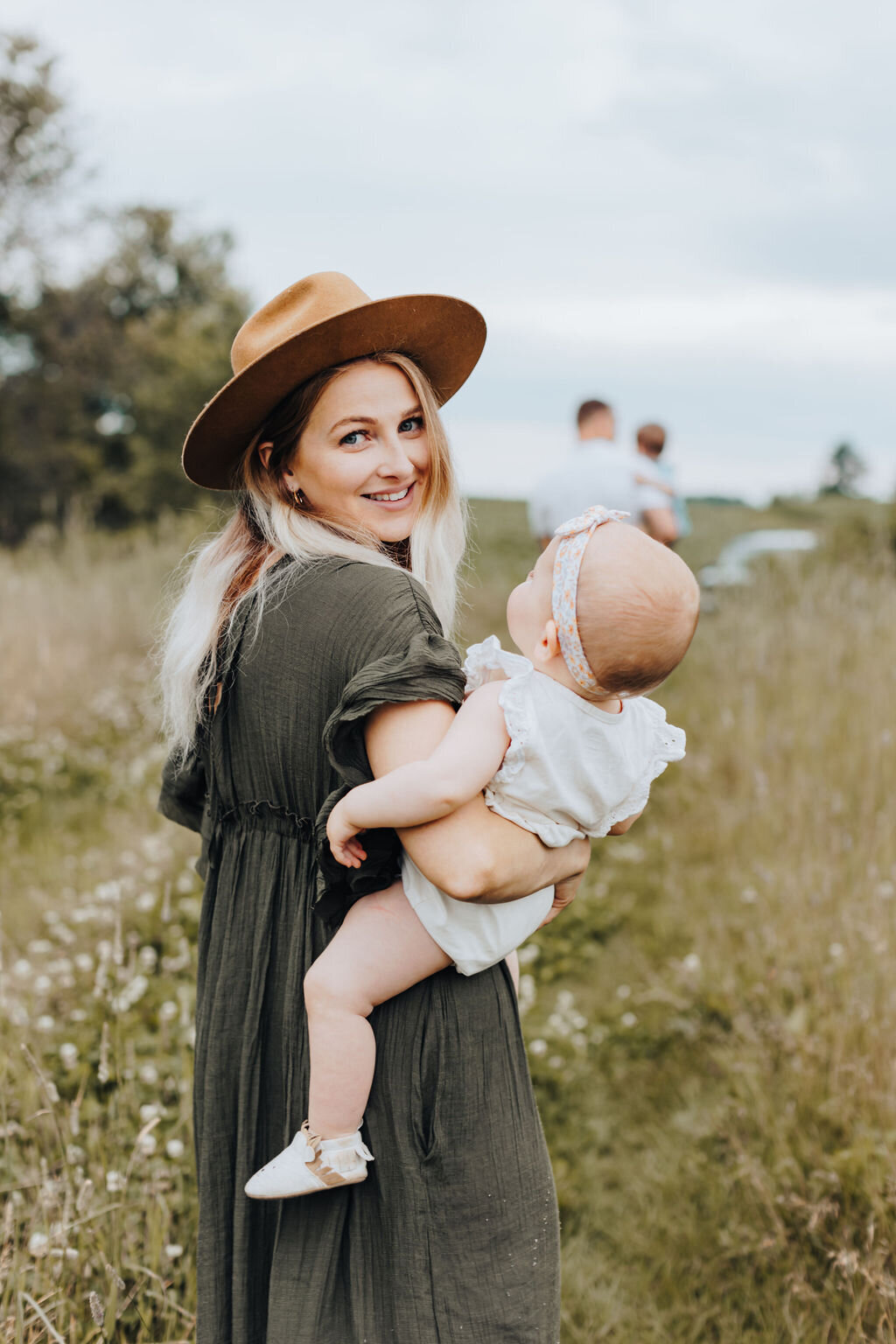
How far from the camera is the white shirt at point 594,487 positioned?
6.54 meters

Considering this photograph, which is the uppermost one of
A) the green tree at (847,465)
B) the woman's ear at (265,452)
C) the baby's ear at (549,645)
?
the green tree at (847,465)

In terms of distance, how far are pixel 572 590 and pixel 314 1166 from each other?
0.94 m

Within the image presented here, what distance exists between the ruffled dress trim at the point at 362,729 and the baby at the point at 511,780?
31 mm

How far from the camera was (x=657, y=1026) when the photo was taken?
155 inches

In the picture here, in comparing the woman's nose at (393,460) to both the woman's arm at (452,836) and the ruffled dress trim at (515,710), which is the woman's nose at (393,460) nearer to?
the ruffled dress trim at (515,710)

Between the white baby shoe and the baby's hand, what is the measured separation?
1.41 feet

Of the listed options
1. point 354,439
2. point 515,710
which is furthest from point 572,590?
point 354,439

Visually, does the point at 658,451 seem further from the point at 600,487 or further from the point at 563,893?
the point at 563,893

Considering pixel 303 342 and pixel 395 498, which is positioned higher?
pixel 303 342

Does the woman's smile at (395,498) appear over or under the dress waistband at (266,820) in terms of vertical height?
over

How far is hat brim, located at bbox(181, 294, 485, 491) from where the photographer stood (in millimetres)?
1704

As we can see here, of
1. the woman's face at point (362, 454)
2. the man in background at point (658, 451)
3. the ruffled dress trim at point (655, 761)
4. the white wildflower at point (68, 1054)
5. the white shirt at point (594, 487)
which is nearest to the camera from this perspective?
the ruffled dress trim at point (655, 761)

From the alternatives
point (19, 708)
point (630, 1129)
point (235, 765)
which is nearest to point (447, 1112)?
point (235, 765)

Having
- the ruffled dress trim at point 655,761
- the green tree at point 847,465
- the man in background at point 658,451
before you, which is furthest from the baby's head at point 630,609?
the green tree at point 847,465
